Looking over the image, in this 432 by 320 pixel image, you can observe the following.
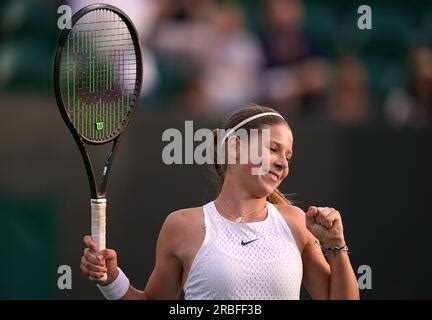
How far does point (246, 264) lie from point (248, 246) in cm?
7

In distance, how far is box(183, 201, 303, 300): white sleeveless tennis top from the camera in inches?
134

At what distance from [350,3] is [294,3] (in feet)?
2.98

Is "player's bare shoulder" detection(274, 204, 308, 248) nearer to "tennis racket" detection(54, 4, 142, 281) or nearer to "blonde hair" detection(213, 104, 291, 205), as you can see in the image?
"blonde hair" detection(213, 104, 291, 205)

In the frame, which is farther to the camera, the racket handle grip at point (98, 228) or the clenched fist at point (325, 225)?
the racket handle grip at point (98, 228)

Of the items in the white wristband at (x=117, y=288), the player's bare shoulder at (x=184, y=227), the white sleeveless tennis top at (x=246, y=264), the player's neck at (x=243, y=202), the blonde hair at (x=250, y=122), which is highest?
the blonde hair at (x=250, y=122)

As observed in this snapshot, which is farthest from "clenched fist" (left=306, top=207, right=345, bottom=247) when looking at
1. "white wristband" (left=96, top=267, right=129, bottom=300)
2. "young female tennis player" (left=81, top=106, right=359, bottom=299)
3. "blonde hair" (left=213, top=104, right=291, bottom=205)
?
"white wristband" (left=96, top=267, right=129, bottom=300)

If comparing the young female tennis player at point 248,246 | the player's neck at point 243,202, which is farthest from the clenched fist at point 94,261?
the player's neck at point 243,202

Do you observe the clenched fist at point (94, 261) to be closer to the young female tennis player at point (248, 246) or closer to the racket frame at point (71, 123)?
the young female tennis player at point (248, 246)

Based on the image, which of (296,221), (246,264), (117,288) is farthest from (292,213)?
(117,288)

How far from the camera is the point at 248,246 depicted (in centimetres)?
346

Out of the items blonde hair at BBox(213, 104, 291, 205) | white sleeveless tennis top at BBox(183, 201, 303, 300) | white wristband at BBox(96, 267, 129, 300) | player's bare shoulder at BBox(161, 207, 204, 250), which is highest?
blonde hair at BBox(213, 104, 291, 205)

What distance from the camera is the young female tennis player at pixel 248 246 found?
340cm

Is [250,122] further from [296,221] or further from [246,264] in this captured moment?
[246,264]
